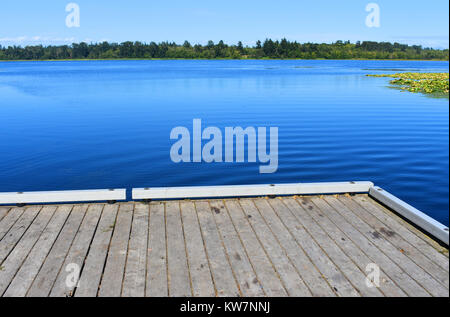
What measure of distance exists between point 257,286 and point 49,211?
356 cm

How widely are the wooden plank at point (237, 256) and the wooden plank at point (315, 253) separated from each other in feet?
2.23

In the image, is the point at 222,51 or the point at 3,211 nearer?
the point at 3,211

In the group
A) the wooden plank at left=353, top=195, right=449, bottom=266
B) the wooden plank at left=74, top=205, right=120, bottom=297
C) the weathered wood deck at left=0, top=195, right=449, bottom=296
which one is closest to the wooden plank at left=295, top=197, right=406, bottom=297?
the weathered wood deck at left=0, top=195, right=449, bottom=296

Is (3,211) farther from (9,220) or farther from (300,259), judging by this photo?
(300,259)

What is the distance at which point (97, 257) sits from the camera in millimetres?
4383

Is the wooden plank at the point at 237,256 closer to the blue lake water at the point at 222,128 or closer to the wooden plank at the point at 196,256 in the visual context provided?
the wooden plank at the point at 196,256

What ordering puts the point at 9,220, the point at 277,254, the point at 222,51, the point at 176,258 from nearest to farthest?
the point at 176,258, the point at 277,254, the point at 9,220, the point at 222,51

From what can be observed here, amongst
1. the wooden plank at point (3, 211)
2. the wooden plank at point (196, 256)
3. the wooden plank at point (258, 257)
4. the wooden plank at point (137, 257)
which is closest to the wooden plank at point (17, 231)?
the wooden plank at point (3, 211)

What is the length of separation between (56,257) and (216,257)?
6.14 feet

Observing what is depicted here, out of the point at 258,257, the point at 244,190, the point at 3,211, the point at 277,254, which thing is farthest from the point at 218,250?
the point at 3,211

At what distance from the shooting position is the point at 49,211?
18.7ft

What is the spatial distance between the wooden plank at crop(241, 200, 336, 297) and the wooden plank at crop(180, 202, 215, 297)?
3.28ft
